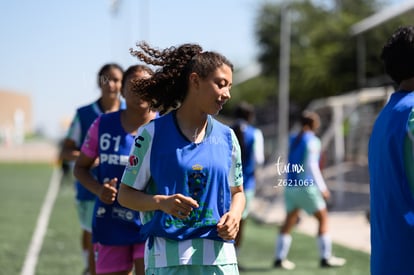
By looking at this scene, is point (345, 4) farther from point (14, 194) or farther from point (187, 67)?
point (187, 67)

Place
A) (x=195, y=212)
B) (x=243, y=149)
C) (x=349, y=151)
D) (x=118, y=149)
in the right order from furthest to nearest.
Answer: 1. (x=349, y=151)
2. (x=243, y=149)
3. (x=118, y=149)
4. (x=195, y=212)

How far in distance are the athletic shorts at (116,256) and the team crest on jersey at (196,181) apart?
169cm

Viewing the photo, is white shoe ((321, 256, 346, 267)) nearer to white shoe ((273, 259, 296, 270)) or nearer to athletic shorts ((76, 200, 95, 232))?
white shoe ((273, 259, 296, 270))

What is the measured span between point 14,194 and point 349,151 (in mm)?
10799

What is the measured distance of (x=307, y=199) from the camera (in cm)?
1130

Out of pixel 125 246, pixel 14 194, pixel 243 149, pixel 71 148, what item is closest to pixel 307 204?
pixel 243 149

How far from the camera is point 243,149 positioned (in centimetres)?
1110

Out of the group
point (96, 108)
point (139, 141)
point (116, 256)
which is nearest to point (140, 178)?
point (139, 141)

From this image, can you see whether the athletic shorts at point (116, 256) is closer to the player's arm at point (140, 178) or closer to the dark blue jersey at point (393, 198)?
the player's arm at point (140, 178)

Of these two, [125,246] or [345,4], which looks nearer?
[125,246]

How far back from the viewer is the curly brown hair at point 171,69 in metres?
4.32

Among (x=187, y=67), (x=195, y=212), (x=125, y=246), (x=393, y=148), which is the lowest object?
(x=125, y=246)

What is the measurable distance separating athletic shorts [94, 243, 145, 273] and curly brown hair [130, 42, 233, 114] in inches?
60.3

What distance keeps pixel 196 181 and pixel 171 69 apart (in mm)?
647
